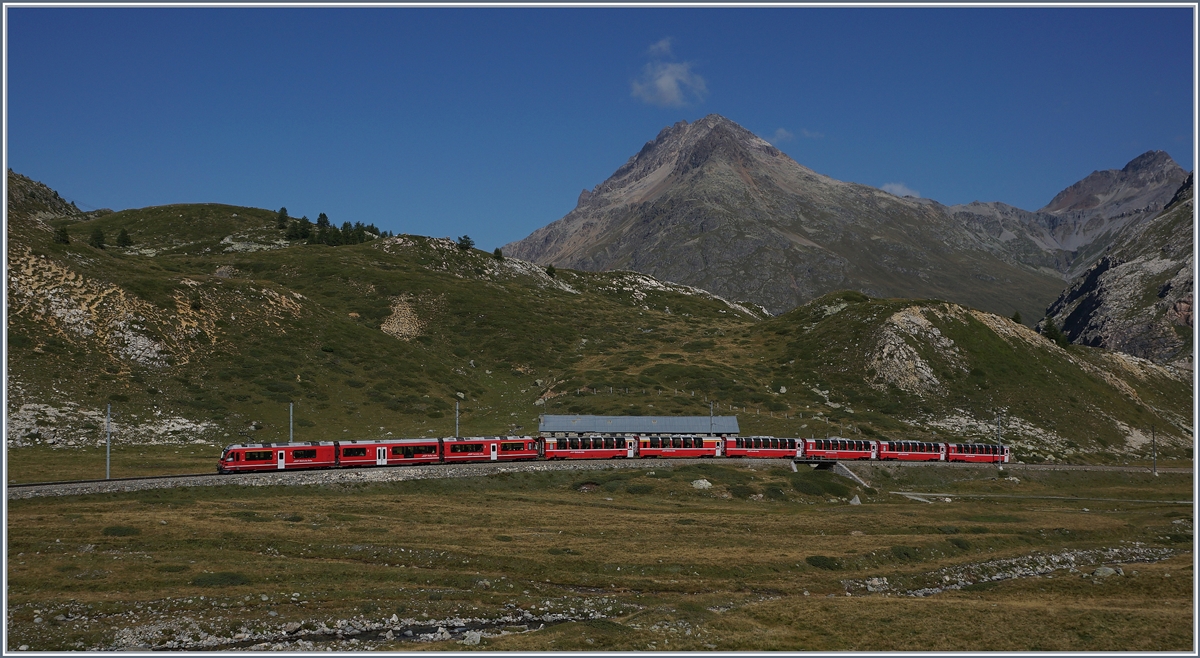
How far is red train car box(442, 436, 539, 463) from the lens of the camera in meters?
93.7

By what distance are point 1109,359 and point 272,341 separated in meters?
184

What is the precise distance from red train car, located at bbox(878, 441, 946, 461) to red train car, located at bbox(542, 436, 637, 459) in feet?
118

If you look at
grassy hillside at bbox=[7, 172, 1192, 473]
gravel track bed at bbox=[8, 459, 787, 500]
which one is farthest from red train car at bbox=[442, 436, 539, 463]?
grassy hillside at bbox=[7, 172, 1192, 473]

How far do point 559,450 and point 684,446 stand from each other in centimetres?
1680

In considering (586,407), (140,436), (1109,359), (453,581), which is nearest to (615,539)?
(453,581)

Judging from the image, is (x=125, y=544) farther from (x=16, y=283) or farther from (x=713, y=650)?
(x=16, y=283)

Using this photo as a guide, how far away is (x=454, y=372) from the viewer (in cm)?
16588

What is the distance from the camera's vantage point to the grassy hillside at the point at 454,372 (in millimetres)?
117562

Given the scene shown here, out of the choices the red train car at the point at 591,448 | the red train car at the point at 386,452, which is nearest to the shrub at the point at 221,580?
the red train car at the point at 386,452

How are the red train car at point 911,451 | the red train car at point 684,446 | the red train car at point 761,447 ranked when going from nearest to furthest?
the red train car at point 684,446
the red train car at point 761,447
the red train car at point 911,451

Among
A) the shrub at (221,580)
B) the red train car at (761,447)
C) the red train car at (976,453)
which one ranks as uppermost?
the red train car at (761,447)

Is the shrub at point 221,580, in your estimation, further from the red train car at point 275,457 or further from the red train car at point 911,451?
the red train car at point 911,451

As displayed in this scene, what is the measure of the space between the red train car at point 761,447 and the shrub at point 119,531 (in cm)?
7051

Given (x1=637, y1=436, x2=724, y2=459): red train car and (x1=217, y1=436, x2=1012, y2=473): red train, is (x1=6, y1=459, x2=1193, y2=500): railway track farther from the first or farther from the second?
(x1=637, y1=436, x2=724, y2=459): red train car
